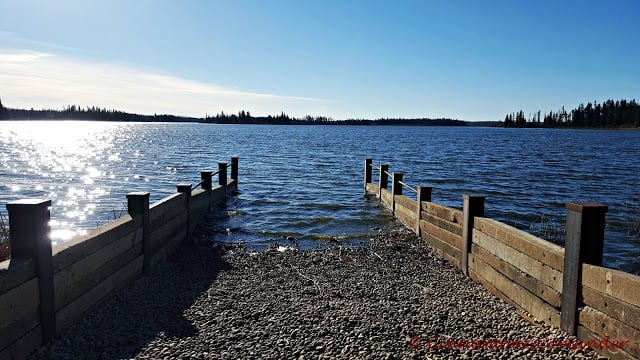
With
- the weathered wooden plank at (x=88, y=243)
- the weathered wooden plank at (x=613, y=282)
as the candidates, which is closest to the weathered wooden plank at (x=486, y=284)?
the weathered wooden plank at (x=613, y=282)

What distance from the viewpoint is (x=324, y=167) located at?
3584cm

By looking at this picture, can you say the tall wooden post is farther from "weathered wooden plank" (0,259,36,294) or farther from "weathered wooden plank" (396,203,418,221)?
"weathered wooden plank" (0,259,36,294)

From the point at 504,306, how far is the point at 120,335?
5499mm

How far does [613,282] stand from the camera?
197 inches

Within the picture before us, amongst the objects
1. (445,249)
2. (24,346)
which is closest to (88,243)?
(24,346)

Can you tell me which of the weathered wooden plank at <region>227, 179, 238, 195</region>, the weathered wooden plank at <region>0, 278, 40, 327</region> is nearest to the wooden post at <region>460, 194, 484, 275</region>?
the weathered wooden plank at <region>0, 278, 40, 327</region>

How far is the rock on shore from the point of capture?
546 cm

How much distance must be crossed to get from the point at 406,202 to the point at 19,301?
10791 millimetres

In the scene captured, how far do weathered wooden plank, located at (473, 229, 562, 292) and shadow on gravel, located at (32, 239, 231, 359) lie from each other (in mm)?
4778

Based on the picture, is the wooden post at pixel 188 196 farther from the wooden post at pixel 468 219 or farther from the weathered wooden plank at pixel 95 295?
the wooden post at pixel 468 219

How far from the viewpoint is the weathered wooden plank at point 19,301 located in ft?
14.8

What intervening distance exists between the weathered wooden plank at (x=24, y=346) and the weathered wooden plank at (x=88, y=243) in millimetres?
708

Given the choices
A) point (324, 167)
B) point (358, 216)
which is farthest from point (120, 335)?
point (324, 167)

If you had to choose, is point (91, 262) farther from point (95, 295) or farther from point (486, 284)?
point (486, 284)
